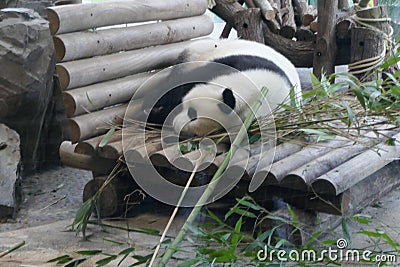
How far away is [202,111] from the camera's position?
2.48 m

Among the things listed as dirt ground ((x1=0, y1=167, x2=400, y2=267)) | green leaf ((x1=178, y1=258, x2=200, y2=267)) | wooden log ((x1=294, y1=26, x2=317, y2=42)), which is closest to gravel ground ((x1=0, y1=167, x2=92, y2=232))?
dirt ground ((x1=0, y1=167, x2=400, y2=267))

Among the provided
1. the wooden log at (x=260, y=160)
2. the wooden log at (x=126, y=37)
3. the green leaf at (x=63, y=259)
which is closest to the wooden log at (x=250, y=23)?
the wooden log at (x=126, y=37)

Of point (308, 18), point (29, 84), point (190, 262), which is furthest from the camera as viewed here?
Result: point (308, 18)

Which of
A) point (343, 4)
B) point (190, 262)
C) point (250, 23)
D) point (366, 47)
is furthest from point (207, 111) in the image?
point (343, 4)

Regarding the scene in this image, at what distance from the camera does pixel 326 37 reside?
3.75 m

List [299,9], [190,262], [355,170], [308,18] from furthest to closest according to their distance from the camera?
[299,9] < [308,18] < [355,170] < [190,262]

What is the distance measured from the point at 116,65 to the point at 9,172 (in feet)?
2.46

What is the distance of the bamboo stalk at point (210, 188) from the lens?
5.96 feet

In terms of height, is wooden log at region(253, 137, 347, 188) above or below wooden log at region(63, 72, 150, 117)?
below

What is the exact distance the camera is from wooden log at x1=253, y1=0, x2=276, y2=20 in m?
4.00

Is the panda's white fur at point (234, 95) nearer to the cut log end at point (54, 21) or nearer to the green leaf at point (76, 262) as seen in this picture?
the cut log end at point (54, 21)

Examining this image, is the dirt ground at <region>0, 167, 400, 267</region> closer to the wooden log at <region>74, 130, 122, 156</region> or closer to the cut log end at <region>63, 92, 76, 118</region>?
the wooden log at <region>74, 130, 122, 156</region>

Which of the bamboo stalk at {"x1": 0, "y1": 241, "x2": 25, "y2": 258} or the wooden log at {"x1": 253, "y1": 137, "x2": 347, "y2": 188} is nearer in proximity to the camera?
the bamboo stalk at {"x1": 0, "y1": 241, "x2": 25, "y2": 258}

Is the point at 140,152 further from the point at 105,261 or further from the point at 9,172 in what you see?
the point at 9,172
